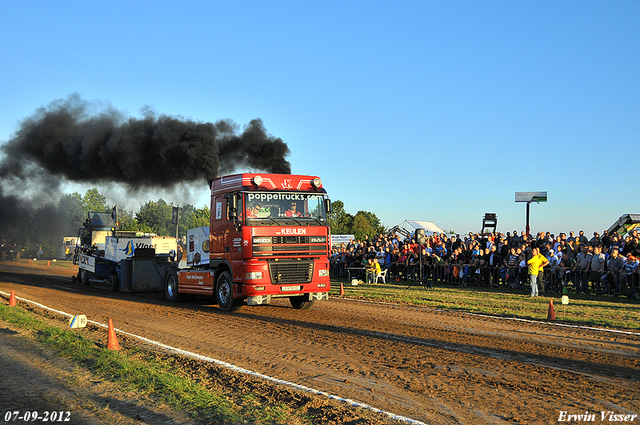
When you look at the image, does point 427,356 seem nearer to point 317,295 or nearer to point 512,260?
point 317,295

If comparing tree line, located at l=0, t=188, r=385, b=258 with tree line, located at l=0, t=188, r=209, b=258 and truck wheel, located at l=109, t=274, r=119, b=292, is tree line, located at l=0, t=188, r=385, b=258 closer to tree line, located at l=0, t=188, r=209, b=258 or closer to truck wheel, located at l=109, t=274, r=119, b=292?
tree line, located at l=0, t=188, r=209, b=258

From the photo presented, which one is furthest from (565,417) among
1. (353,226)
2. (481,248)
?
(353,226)

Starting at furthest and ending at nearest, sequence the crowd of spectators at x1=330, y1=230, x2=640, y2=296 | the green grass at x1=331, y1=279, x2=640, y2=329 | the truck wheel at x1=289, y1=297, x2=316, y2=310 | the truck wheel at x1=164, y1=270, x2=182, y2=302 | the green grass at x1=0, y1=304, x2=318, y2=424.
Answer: the crowd of spectators at x1=330, y1=230, x2=640, y2=296 → the truck wheel at x1=164, y1=270, x2=182, y2=302 → the truck wheel at x1=289, y1=297, x2=316, y2=310 → the green grass at x1=331, y1=279, x2=640, y2=329 → the green grass at x1=0, y1=304, x2=318, y2=424

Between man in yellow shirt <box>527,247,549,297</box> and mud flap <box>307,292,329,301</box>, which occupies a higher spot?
man in yellow shirt <box>527,247,549,297</box>

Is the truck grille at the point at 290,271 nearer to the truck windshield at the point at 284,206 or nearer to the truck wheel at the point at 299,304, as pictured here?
the truck windshield at the point at 284,206

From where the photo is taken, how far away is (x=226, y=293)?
→ 13.7 m

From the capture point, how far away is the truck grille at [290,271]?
12.9 meters

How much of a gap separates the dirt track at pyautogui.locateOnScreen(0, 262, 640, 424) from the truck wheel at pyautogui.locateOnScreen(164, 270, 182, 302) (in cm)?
244

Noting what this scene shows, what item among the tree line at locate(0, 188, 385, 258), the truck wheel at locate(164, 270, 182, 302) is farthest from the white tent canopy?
the truck wheel at locate(164, 270, 182, 302)

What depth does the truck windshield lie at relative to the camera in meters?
12.9

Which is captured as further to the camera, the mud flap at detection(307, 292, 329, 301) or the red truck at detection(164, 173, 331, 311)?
the mud flap at detection(307, 292, 329, 301)

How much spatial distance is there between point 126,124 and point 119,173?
242 centimetres

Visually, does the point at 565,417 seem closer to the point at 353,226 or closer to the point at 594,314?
the point at 594,314

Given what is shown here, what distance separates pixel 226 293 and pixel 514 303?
8.46 meters
